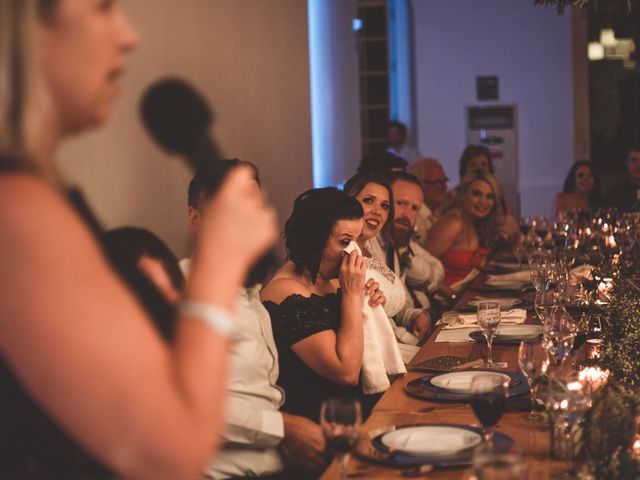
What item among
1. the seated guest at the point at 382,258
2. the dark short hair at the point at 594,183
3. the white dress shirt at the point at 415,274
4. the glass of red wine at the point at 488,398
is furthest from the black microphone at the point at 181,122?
the dark short hair at the point at 594,183

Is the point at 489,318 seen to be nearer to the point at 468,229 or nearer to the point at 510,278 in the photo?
the point at 510,278

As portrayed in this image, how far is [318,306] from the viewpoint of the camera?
9.64ft

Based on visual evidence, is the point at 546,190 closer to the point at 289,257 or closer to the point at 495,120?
the point at 495,120

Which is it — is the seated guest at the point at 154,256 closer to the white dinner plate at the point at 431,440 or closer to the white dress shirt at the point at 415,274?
the white dinner plate at the point at 431,440

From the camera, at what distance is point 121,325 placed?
0.98m

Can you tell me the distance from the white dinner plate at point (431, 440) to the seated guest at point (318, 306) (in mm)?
908

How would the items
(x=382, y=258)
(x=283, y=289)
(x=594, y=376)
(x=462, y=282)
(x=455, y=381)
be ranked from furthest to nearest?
(x=462, y=282), (x=382, y=258), (x=283, y=289), (x=455, y=381), (x=594, y=376)

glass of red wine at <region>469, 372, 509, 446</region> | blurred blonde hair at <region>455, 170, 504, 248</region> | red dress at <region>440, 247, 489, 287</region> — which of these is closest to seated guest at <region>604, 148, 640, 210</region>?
blurred blonde hair at <region>455, 170, 504, 248</region>

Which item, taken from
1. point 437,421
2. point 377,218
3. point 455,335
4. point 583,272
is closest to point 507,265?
point 583,272

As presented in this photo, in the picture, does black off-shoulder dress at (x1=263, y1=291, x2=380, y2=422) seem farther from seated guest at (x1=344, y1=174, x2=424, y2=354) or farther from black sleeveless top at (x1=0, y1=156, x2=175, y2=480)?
black sleeveless top at (x1=0, y1=156, x2=175, y2=480)

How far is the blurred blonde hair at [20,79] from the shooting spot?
99 cm

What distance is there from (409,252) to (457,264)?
89 centimetres

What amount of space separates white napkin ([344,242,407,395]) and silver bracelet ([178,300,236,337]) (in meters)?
2.09

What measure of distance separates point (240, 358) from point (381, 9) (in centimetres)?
1076
